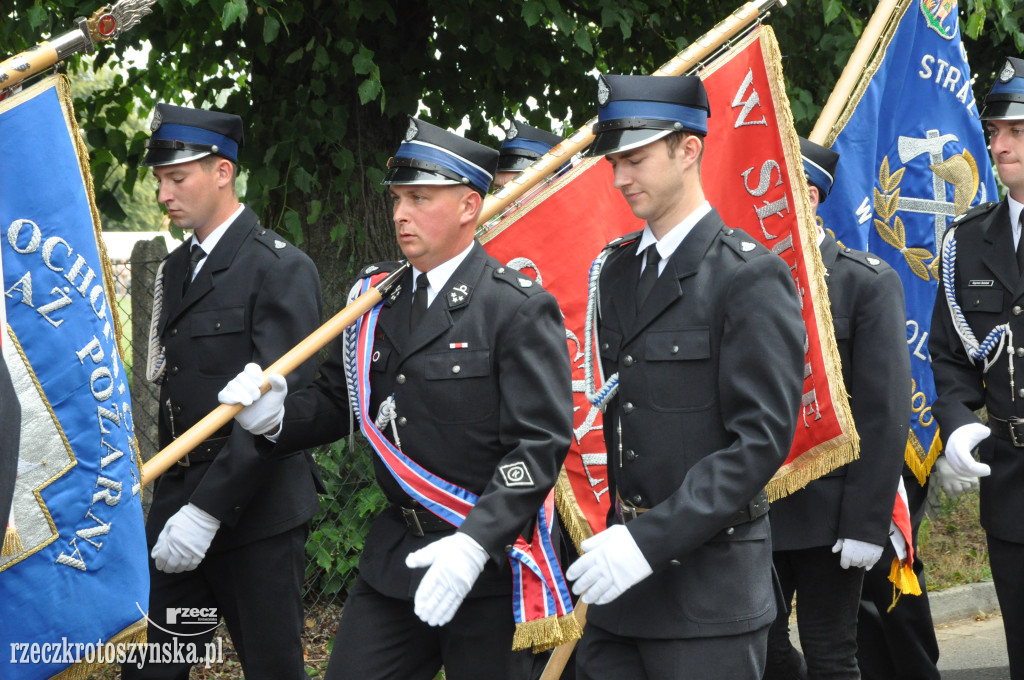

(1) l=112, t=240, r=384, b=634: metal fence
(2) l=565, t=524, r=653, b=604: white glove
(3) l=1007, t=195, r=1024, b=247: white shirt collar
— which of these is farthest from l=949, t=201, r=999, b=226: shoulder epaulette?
(1) l=112, t=240, r=384, b=634: metal fence

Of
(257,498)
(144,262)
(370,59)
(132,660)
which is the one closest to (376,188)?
(370,59)

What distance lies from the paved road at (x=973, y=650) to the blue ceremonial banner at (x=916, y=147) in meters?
1.61

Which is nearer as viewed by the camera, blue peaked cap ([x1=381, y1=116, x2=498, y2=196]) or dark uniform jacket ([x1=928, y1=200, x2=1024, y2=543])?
blue peaked cap ([x1=381, y1=116, x2=498, y2=196])

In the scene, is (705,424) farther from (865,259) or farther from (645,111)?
(865,259)

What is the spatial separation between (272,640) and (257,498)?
465 millimetres

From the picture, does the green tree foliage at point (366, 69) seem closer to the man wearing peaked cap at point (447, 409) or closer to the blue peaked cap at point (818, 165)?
the blue peaked cap at point (818, 165)

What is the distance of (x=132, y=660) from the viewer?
410 centimetres

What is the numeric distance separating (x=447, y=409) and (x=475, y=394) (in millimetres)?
88

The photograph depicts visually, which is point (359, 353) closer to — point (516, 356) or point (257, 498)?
point (516, 356)

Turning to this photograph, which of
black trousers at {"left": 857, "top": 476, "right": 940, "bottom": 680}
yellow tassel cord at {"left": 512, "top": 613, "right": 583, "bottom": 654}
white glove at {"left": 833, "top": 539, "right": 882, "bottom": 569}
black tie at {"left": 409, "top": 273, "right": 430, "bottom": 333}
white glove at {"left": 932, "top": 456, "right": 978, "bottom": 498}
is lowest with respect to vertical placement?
black trousers at {"left": 857, "top": 476, "right": 940, "bottom": 680}

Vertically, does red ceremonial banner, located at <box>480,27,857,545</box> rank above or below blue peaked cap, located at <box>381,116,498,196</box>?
below

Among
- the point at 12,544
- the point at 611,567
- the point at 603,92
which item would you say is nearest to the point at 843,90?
the point at 603,92

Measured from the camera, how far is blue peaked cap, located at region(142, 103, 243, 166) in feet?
14.1

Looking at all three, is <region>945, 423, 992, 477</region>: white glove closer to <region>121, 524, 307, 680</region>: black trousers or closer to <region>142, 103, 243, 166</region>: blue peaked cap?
<region>121, 524, 307, 680</region>: black trousers
